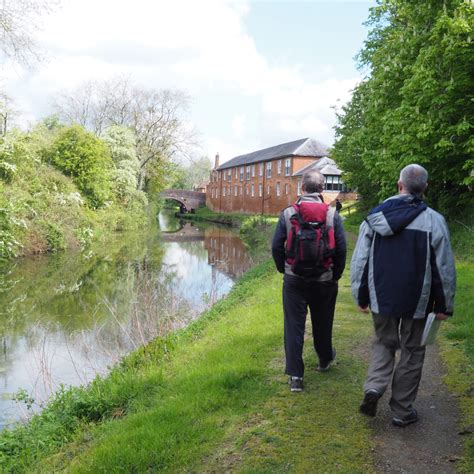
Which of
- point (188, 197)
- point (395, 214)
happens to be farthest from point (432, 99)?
point (188, 197)

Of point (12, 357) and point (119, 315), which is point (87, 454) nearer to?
point (12, 357)

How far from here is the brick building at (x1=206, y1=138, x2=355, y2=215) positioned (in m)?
48.7

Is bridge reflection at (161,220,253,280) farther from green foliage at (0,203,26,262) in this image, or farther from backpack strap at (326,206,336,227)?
backpack strap at (326,206,336,227)

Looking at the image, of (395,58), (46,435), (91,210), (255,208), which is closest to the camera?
(46,435)

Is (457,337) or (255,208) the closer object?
(457,337)

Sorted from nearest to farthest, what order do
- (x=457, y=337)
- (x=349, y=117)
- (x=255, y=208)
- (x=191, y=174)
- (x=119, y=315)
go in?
(x=457, y=337) < (x=119, y=315) < (x=349, y=117) < (x=255, y=208) < (x=191, y=174)

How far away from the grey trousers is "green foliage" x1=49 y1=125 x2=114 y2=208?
3023cm

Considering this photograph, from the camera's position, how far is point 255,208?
62.7m

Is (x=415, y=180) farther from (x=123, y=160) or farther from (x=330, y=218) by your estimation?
(x=123, y=160)

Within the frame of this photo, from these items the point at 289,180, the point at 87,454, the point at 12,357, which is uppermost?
the point at 289,180

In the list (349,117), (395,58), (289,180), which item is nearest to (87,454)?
(395,58)

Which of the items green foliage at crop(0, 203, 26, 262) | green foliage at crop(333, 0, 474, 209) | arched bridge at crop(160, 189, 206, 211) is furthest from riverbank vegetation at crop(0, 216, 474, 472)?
arched bridge at crop(160, 189, 206, 211)

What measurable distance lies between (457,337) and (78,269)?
16.8m

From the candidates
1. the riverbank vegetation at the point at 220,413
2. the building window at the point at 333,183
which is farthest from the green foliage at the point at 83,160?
the riverbank vegetation at the point at 220,413
